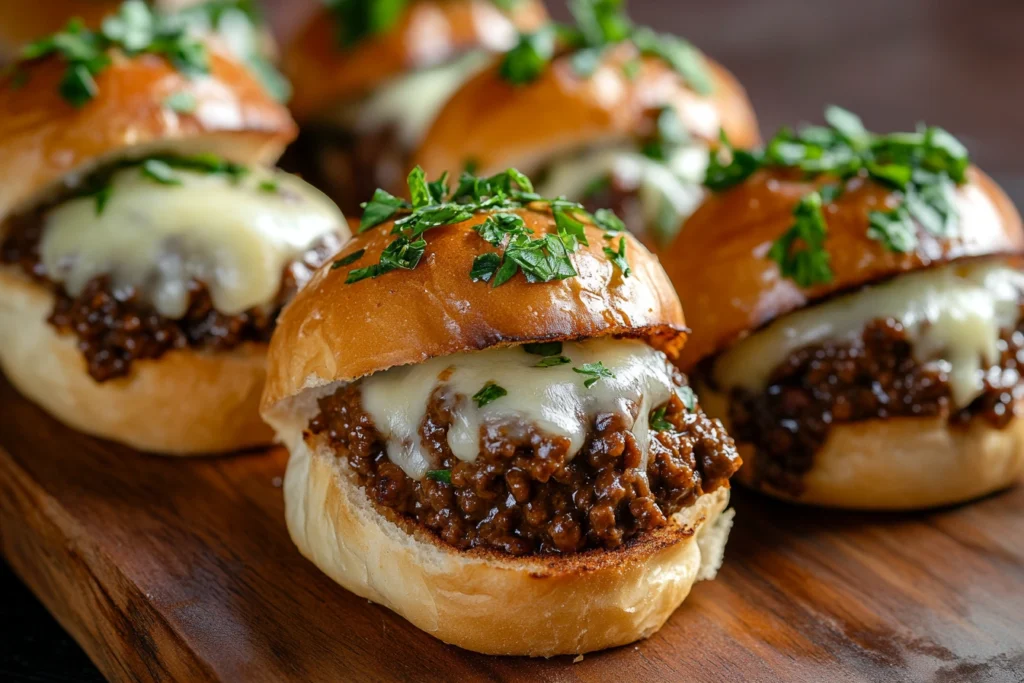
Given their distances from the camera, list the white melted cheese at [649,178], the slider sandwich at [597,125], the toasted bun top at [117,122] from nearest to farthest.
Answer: the toasted bun top at [117,122], the white melted cheese at [649,178], the slider sandwich at [597,125]

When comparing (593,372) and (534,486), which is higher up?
(593,372)

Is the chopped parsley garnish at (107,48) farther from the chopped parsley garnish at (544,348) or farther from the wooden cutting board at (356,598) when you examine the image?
the chopped parsley garnish at (544,348)

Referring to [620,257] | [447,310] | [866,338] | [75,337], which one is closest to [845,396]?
[866,338]

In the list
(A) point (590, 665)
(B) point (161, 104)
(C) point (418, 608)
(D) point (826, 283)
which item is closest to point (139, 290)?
(B) point (161, 104)

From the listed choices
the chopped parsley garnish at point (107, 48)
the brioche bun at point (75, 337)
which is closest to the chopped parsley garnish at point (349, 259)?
the brioche bun at point (75, 337)

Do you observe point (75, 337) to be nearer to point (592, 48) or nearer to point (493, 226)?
point (493, 226)

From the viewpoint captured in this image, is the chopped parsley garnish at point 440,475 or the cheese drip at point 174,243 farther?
the cheese drip at point 174,243

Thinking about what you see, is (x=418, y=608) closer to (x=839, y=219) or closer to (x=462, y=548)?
(x=462, y=548)
